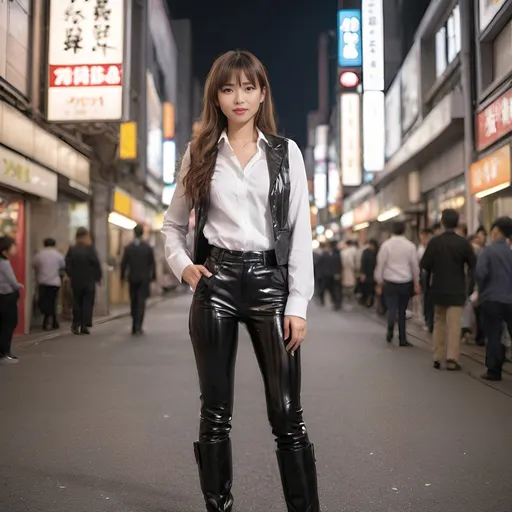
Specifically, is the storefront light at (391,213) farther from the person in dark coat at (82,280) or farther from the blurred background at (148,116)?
the person in dark coat at (82,280)

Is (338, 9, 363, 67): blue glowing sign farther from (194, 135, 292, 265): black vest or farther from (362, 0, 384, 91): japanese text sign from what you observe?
(194, 135, 292, 265): black vest

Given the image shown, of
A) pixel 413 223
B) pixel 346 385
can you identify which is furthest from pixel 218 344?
pixel 413 223

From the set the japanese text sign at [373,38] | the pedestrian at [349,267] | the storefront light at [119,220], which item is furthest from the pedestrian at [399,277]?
the japanese text sign at [373,38]

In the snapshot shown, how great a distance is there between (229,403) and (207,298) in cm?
45

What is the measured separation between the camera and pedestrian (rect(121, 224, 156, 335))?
460 inches

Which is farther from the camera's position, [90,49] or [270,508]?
[90,49]

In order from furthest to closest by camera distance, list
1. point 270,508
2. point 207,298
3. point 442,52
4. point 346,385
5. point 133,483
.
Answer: point 442,52, point 346,385, point 133,483, point 270,508, point 207,298

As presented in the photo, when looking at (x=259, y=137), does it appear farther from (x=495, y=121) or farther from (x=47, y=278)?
(x=47, y=278)

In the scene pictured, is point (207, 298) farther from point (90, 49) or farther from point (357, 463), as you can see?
point (90, 49)

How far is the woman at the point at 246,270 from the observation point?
8.64ft

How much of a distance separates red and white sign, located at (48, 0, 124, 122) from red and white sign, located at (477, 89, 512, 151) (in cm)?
684

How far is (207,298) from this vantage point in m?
2.64

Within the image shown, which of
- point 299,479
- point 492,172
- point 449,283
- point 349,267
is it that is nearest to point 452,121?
point 492,172

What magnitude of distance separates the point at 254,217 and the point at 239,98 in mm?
495
